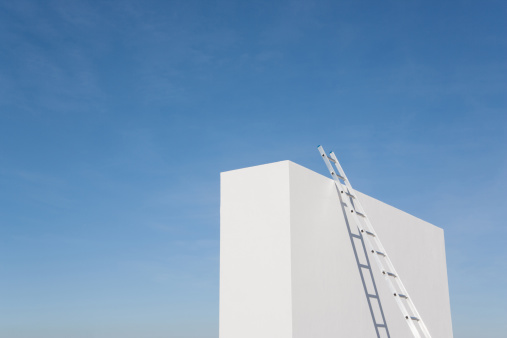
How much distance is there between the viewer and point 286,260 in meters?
5.87

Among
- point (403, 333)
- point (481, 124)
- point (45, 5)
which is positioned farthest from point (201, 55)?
point (403, 333)

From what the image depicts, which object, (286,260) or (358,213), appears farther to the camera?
(358,213)

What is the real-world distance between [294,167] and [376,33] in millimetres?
5889

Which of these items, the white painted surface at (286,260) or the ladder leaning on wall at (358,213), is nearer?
the white painted surface at (286,260)

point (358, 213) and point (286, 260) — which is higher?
point (358, 213)

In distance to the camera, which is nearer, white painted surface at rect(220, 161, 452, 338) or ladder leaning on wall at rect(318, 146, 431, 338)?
white painted surface at rect(220, 161, 452, 338)

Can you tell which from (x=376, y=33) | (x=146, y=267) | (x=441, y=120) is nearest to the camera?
(x=376, y=33)

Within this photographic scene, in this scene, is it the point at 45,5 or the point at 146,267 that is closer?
the point at 45,5

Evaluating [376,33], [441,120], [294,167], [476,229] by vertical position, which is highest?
[376,33]

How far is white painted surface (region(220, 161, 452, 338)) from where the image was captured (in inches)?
231

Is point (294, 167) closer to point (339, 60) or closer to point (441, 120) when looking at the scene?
point (339, 60)

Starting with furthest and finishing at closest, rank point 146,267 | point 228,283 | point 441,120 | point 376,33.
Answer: point 146,267 → point 441,120 → point 376,33 → point 228,283

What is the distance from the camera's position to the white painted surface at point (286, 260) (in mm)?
5871

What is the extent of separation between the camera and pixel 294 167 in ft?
20.5
